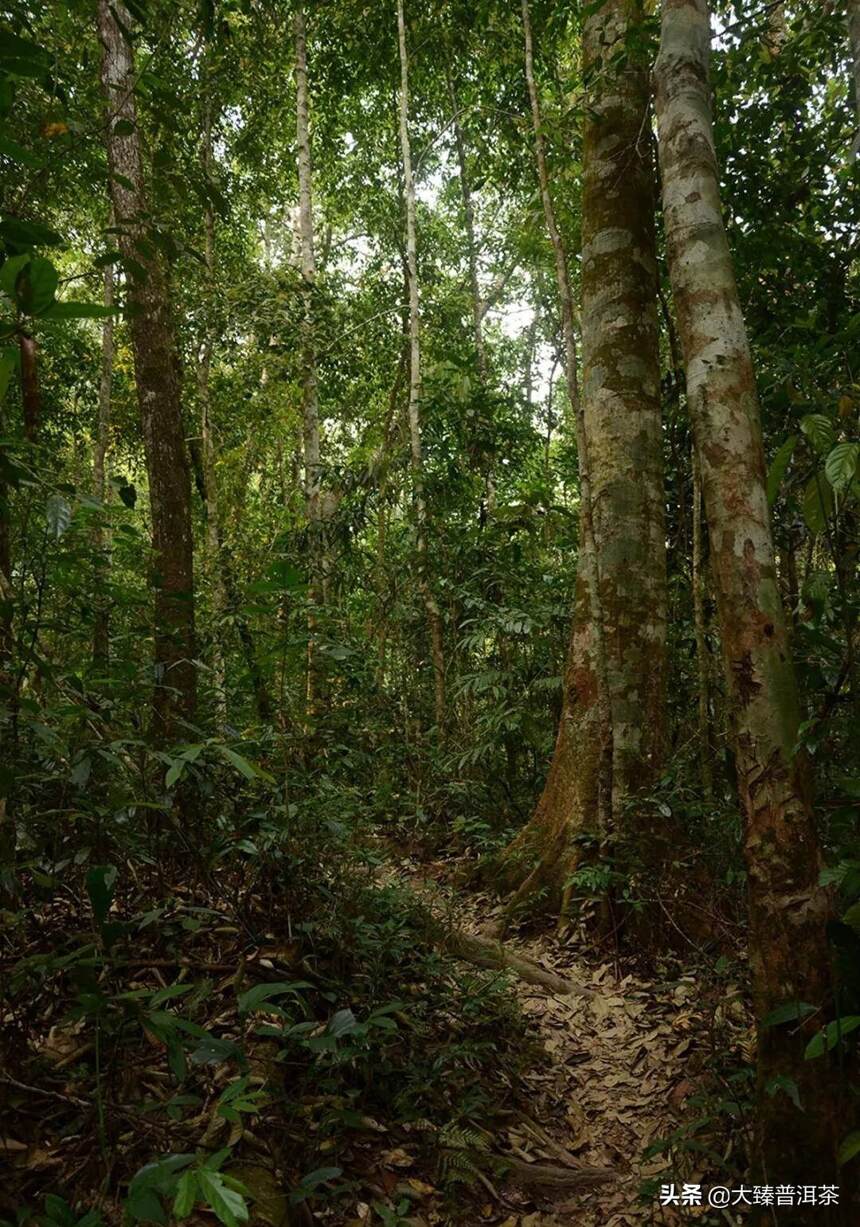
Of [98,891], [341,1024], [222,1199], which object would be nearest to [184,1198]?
[222,1199]

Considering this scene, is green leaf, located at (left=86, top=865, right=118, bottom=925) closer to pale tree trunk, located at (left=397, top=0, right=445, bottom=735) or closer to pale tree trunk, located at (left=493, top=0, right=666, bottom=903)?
pale tree trunk, located at (left=493, top=0, right=666, bottom=903)

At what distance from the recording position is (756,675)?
2.34 m

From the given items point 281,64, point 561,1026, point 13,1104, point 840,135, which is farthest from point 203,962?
point 281,64

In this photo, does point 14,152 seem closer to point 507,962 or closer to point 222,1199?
point 222,1199

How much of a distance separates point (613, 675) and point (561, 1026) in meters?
1.87

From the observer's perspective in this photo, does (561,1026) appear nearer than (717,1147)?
No

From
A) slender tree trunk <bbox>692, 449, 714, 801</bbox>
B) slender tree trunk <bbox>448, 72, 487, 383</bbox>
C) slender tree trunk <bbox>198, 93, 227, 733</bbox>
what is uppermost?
slender tree trunk <bbox>448, 72, 487, 383</bbox>

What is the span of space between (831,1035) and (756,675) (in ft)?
3.06

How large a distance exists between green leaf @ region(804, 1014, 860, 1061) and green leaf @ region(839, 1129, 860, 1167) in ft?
0.59

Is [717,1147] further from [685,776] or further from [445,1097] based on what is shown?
[685,776]

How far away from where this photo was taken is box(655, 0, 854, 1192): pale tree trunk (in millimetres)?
2195

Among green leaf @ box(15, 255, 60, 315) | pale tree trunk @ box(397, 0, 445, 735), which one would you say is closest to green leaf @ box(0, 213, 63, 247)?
green leaf @ box(15, 255, 60, 315)

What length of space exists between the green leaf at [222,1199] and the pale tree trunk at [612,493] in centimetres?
327

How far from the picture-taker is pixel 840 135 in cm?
554
